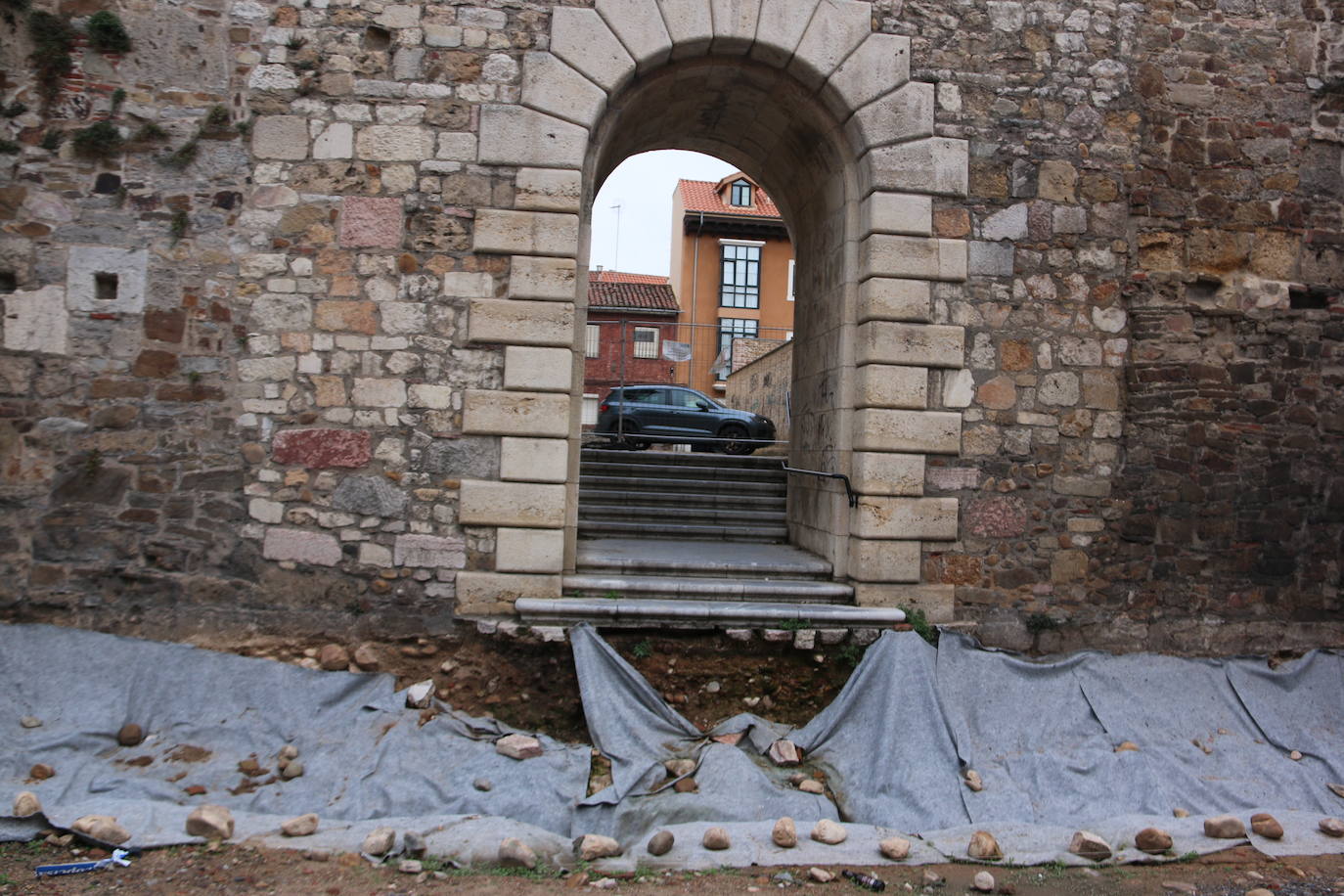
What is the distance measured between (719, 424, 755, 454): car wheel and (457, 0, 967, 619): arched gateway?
7.65 meters

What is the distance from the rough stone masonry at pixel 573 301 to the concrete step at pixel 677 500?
1998 millimetres

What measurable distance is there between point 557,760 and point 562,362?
2.36 metres

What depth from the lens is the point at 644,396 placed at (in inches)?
579

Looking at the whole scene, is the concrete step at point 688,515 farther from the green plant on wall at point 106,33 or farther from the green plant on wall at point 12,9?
the green plant on wall at point 12,9

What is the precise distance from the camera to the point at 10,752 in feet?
14.3

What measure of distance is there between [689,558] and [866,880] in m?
2.86

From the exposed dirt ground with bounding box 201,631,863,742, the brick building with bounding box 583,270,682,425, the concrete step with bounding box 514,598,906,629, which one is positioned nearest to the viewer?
the exposed dirt ground with bounding box 201,631,863,742

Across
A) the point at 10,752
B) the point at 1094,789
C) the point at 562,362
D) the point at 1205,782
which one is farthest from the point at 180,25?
the point at 1205,782

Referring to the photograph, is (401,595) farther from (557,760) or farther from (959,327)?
(959,327)

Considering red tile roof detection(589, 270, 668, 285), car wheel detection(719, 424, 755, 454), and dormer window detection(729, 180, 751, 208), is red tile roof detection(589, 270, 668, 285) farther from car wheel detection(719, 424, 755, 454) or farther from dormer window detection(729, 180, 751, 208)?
car wheel detection(719, 424, 755, 454)

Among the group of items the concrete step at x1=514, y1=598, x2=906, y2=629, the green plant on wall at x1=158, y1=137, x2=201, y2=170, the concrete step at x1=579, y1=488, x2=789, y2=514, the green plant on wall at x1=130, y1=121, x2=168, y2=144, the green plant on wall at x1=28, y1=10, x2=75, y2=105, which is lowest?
the concrete step at x1=514, y1=598, x2=906, y2=629

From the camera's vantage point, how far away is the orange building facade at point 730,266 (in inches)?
1036

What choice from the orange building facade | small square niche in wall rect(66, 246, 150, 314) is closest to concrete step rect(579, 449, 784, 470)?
small square niche in wall rect(66, 246, 150, 314)

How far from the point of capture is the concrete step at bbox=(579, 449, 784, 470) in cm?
909
